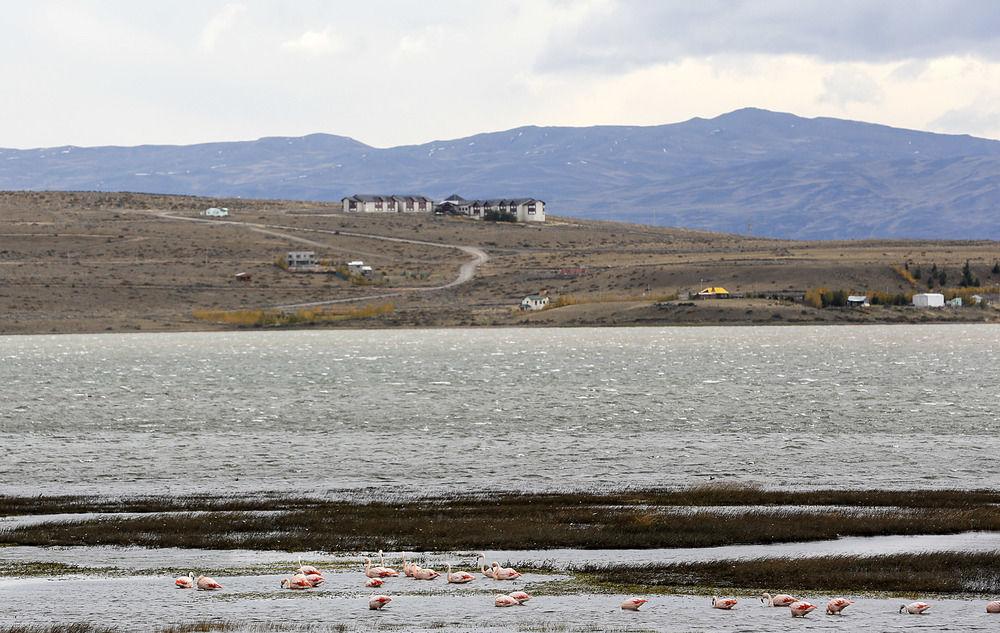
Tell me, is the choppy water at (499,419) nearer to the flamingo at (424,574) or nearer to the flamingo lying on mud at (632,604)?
the flamingo at (424,574)

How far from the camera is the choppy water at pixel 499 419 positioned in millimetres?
46000

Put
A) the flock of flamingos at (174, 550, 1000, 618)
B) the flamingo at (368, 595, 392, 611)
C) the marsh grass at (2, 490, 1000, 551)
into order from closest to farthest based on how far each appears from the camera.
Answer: the flock of flamingos at (174, 550, 1000, 618), the flamingo at (368, 595, 392, 611), the marsh grass at (2, 490, 1000, 551)

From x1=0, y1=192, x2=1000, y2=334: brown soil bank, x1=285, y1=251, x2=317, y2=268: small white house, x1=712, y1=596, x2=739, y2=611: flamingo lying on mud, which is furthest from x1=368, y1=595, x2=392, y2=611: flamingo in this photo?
x1=285, y1=251, x2=317, y2=268: small white house

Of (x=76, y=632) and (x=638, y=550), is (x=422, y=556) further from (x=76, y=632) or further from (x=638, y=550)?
(x=76, y=632)

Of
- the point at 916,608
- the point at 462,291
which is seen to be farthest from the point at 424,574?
the point at 462,291

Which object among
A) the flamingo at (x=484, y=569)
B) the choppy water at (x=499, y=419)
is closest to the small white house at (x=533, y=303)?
the choppy water at (x=499, y=419)

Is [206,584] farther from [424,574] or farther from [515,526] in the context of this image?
[515,526]

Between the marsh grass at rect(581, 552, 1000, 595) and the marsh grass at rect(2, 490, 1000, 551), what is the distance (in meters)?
2.97

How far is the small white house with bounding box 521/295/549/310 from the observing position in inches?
6718

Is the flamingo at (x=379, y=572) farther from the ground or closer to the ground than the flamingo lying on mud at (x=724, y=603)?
closer to the ground

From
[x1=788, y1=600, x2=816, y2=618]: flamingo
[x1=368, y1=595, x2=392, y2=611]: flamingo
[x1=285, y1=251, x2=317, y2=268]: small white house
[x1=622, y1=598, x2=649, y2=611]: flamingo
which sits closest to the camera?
[x1=788, y1=600, x2=816, y2=618]: flamingo

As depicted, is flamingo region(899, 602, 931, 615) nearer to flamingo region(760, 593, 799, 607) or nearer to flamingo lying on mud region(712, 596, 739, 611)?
flamingo region(760, 593, 799, 607)

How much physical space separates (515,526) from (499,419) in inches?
1271

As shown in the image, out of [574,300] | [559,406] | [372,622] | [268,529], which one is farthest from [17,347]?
[372,622]
